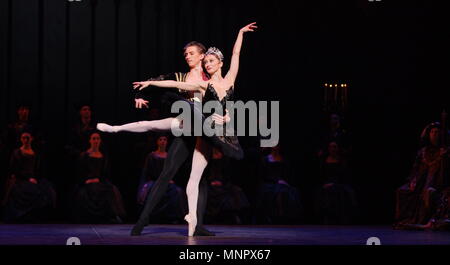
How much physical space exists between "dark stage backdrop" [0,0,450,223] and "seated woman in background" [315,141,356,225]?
1.42 feet

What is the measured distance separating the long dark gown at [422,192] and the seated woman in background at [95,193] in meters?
2.94

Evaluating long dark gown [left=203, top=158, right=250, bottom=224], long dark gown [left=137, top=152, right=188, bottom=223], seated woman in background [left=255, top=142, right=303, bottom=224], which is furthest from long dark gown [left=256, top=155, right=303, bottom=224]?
long dark gown [left=137, top=152, right=188, bottom=223]

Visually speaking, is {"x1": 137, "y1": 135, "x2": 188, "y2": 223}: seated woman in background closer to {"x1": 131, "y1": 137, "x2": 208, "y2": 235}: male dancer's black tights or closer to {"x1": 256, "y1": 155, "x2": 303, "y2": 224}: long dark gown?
{"x1": 256, "y1": 155, "x2": 303, "y2": 224}: long dark gown

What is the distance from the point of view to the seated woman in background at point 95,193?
846cm

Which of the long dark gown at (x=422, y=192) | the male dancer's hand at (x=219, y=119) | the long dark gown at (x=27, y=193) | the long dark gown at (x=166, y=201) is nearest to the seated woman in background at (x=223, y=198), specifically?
the long dark gown at (x=166, y=201)

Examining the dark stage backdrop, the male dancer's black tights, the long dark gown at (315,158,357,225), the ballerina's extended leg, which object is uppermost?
the dark stage backdrop

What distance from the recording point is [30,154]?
28.0ft

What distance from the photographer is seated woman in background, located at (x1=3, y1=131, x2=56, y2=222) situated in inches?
330

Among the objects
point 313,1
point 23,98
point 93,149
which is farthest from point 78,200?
point 313,1

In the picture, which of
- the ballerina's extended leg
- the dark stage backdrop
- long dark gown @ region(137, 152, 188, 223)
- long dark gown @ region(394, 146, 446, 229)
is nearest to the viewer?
the ballerina's extended leg

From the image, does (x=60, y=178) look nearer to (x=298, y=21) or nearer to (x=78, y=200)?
(x=78, y=200)

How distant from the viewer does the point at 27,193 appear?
843cm

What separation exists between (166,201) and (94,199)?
76 cm

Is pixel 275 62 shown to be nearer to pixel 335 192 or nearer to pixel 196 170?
pixel 335 192
